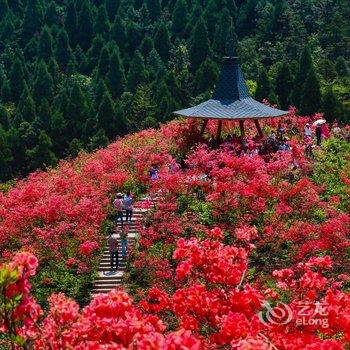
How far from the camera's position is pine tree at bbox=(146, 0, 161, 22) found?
81438 mm

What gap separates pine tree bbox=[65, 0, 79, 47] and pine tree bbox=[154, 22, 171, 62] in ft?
42.8

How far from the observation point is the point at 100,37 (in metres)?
72.5

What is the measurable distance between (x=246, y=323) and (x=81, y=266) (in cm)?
1125

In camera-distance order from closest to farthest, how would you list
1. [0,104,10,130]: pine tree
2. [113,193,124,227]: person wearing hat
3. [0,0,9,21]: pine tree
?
[113,193,124,227]: person wearing hat → [0,104,10,130]: pine tree → [0,0,9,21]: pine tree

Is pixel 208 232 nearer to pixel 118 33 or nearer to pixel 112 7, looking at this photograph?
pixel 118 33

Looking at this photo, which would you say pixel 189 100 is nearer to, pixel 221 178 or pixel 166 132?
pixel 166 132

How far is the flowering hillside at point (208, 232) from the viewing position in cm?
816

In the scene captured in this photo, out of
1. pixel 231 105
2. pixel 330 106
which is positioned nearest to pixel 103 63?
pixel 330 106

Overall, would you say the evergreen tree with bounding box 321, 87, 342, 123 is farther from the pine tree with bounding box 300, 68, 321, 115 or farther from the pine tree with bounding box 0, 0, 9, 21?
the pine tree with bounding box 0, 0, 9, 21

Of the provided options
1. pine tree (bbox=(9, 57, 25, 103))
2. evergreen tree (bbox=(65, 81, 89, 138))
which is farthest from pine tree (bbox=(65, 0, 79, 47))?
evergreen tree (bbox=(65, 81, 89, 138))

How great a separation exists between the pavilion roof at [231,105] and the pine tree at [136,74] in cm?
3396

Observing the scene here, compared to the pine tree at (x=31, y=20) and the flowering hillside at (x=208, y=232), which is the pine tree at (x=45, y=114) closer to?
the flowering hillside at (x=208, y=232)

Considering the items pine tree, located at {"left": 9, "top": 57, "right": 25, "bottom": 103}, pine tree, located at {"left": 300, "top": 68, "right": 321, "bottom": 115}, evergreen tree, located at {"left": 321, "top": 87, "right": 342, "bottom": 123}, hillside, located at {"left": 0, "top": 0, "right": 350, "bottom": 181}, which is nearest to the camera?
evergreen tree, located at {"left": 321, "top": 87, "right": 342, "bottom": 123}

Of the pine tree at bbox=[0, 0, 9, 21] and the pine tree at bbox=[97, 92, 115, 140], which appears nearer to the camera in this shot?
the pine tree at bbox=[97, 92, 115, 140]
